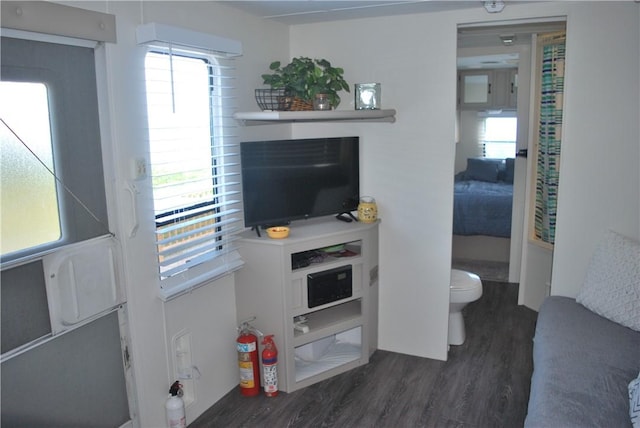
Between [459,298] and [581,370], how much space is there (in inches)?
51.5

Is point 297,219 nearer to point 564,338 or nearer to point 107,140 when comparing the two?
point 107,140

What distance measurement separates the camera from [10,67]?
1.78 m

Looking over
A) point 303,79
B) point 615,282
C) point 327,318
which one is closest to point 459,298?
point 327,318

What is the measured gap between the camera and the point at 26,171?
188cm

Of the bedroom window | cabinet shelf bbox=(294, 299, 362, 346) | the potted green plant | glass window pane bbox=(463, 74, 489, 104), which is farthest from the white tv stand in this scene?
the bedroom window

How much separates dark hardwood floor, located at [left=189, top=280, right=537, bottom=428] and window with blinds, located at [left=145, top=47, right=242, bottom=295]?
0.78 meters

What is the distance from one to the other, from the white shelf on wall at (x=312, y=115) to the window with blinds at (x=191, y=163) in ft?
0.52

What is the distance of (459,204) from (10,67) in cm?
432

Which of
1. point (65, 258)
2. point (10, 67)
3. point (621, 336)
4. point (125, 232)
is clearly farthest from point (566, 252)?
point (10, 67)

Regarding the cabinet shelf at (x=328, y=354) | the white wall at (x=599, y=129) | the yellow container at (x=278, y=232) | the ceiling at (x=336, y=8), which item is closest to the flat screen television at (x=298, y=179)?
the yellow container at (x=278, y=232)

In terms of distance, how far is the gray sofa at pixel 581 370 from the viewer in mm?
1919

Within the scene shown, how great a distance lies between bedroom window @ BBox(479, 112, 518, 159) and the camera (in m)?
7.12

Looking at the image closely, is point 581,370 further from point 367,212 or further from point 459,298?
point 367,212

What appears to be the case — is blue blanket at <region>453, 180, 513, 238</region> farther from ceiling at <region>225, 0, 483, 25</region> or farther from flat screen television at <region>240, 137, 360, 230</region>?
ceiling at <region>225, 0, 483, 25</region>
